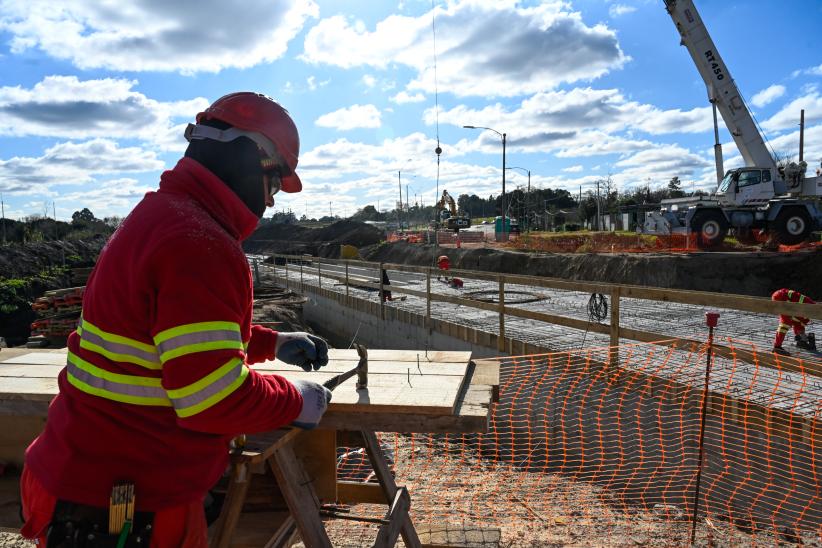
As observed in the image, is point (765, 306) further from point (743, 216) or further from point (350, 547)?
point (743, 216)

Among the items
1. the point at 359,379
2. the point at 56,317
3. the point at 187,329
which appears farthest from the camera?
the point at 56,317

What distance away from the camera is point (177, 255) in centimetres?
138

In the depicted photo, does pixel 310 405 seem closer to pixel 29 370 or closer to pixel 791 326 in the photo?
pixel 29 370

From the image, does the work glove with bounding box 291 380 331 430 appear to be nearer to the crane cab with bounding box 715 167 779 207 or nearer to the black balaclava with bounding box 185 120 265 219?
the black balaclava with bounding box 185 120 265 219

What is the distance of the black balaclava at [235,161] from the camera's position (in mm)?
1656

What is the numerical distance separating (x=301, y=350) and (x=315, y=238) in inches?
2325

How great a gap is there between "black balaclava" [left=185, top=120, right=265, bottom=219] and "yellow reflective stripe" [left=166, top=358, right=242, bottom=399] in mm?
561

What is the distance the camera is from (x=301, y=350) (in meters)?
2.21

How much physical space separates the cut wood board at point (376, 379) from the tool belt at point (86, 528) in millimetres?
765

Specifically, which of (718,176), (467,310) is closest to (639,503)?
(467,310)

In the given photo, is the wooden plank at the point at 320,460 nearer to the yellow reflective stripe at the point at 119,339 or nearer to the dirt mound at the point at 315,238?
the yellow reflective stripe at the point at 119,339

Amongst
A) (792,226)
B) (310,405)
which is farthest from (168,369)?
(792,226)

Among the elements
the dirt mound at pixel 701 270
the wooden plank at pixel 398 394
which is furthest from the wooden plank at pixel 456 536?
the dirt mound at pixel 701 270

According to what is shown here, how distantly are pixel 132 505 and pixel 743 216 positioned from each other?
23.4 meters
